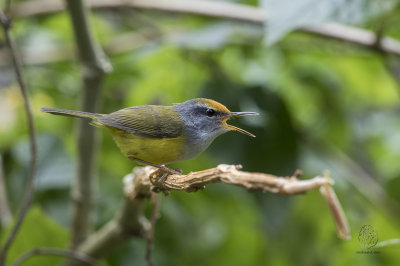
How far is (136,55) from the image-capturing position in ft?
13.2

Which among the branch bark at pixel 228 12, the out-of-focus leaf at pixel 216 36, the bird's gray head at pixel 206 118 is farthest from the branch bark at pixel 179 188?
the branch bark at pixel 228 12

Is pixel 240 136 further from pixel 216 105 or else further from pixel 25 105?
pixel 25 105

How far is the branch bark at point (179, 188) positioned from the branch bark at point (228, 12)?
A: 152cm

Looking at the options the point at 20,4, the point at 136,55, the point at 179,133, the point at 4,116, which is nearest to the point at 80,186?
the point at 179,133

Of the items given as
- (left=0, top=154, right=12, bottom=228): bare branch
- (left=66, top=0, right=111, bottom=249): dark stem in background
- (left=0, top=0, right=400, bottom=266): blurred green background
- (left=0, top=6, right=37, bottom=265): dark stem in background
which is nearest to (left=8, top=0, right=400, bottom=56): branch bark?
(left=0, top=0, right=400, bottom=266): blurred green background

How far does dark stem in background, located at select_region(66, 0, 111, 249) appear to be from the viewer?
8.07 ft

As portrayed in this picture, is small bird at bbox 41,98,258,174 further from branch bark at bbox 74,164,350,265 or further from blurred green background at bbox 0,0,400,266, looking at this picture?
blurred green background at bbox 0,0,400,266

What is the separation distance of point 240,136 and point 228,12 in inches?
36.4

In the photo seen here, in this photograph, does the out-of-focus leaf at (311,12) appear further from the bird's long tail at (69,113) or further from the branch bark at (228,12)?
the bird's long tail at (69,113)

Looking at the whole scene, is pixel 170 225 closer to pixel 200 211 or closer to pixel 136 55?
pixel 200 211

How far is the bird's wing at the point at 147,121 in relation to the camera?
2521 mm

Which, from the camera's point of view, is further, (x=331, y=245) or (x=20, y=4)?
(x=20, y=4)

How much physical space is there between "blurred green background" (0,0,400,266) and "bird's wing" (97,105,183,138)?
795 millimetres

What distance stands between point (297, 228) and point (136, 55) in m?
1.88
